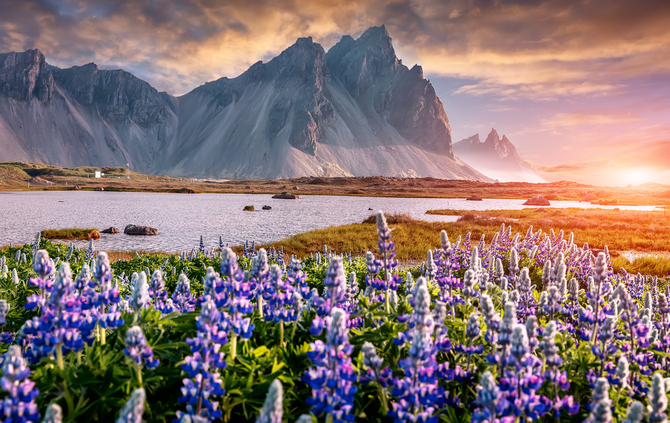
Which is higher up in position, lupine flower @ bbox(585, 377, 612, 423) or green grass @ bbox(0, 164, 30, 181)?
green grass @ bbox(0, 164, 30, 181)

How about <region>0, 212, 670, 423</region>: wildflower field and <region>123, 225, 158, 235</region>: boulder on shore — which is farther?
<region>123, 225, 158, 235</region>: boulder on shore

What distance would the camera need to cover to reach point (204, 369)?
246 cm

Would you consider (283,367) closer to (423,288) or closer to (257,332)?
(257,332)

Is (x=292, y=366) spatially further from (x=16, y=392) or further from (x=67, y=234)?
(x=67, y=234)

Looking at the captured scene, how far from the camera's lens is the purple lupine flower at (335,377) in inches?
91.5

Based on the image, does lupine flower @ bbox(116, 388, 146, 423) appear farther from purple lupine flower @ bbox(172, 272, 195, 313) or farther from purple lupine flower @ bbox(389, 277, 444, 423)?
purple lupine flower @ bbox(172, 272, 195, 313)

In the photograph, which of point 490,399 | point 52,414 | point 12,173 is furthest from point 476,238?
point 12,173

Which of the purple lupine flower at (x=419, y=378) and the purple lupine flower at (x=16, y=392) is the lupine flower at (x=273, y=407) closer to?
the purple lupine flower at (x=419, y=378)

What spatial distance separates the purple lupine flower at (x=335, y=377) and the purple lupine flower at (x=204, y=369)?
72 centimetres

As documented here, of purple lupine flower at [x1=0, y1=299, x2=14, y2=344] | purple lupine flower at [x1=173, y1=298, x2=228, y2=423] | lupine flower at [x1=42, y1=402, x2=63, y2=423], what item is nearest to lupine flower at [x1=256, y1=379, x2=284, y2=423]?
purple lupine flower at [x1=173, y1=298, x2=228, y2=423]

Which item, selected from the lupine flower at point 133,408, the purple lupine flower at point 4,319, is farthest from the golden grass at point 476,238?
the lupine flower at point 133,408

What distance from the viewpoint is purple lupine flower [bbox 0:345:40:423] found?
1.99 metres

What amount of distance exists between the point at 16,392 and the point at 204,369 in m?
1.10

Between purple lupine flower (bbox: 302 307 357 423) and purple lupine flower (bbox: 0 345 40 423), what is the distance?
175 centimetres
